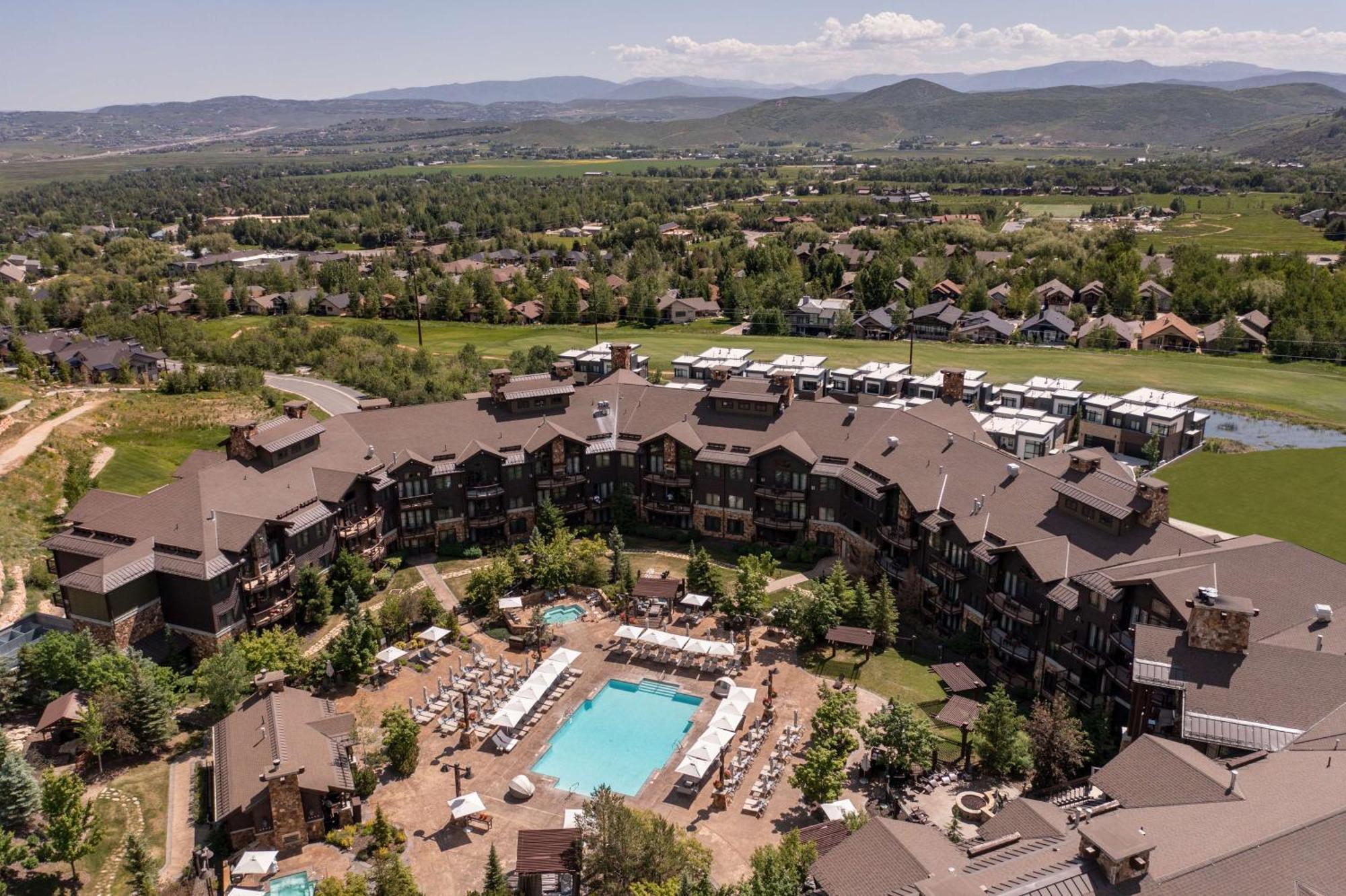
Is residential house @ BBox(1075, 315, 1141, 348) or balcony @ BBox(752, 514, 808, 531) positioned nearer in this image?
balcony @ BBox(752, 514, 808, 531)

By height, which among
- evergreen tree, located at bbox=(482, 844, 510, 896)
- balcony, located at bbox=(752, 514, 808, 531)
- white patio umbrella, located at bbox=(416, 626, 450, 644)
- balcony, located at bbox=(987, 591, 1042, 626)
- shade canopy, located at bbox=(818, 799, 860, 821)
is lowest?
shade canopy, located at bbox=(818, 799, 860, 821)

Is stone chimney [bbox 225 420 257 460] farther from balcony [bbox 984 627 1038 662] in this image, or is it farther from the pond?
the pond

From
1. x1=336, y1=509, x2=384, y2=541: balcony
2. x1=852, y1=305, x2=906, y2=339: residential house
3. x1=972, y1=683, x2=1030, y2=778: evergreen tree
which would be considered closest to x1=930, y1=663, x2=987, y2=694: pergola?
x1=972, y1=683, x2=1030, y2=778: evergreen tree

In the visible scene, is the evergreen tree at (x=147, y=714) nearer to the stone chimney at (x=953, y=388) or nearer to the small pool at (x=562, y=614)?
the small pool at (x=562, y=614)

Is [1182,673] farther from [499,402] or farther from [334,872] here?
[499,402]

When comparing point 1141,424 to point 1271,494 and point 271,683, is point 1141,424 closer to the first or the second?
point 1271,494

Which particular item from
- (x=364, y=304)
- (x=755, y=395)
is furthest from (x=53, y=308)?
(x=755, y=395)
